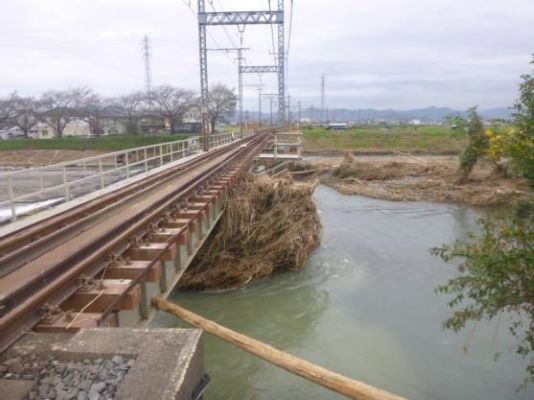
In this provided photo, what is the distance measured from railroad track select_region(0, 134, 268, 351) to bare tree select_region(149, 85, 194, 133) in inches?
2993

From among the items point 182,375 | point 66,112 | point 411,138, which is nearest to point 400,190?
point 182,375

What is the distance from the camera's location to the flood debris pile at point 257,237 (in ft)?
44.4

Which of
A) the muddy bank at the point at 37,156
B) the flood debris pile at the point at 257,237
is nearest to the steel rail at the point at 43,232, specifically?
the flood debris pile at the point at 257,237

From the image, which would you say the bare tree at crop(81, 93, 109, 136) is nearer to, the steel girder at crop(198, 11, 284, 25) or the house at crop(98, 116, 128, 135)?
the house at crop(98, 116, 128, 135)

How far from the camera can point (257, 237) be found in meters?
14.1

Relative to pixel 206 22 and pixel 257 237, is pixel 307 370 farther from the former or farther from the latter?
pixel 206 22

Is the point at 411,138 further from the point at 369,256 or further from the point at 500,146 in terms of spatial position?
the point at 500,146

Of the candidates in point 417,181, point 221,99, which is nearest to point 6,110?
point 221,99

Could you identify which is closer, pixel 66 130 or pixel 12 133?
pixel 12 133

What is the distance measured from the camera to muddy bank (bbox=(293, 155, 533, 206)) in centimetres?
2853

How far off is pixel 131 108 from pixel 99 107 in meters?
8.64

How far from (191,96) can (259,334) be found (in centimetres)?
8195

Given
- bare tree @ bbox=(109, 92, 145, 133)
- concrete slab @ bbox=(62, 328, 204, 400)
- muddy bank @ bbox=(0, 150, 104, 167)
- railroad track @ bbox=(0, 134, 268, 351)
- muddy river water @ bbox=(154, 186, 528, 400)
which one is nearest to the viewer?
concrete slab @ bbox=(62, 328, 204, 400)

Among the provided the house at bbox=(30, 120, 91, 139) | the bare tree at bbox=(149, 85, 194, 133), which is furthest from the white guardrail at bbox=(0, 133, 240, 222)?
the house at bbox=(30, 120, 91, 139)
